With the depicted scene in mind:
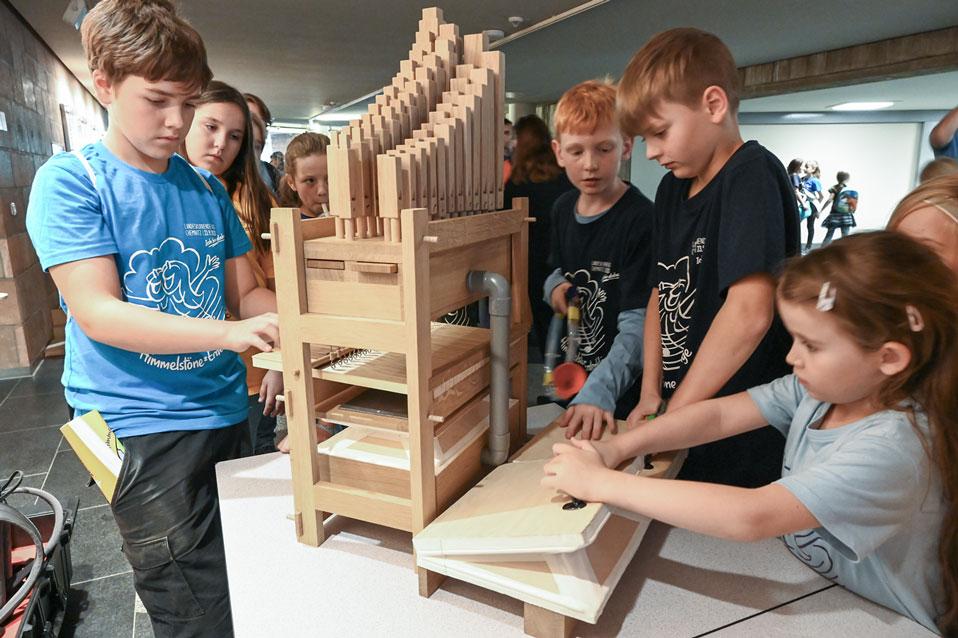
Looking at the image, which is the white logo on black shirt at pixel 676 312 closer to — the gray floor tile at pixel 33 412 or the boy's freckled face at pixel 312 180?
the boy's freckled face at pixel 312 180

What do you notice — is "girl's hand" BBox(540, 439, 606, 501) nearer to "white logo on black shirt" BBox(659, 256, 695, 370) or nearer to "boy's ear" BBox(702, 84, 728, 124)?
"white logo on black shirt" BBox(659, 256, 695, 370)

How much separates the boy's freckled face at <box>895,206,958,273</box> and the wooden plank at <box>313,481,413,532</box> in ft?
3.95

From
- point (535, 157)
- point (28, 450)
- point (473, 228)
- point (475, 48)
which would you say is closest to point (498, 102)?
point (475, 48)

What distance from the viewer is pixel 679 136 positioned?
140 cm

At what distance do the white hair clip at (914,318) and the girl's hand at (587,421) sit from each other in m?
0.63

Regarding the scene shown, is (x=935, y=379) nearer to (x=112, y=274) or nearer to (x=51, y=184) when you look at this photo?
(x=112, y=274)

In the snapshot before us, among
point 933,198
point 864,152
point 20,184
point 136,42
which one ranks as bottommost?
point 933,198

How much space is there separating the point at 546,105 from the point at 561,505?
14.7 metres

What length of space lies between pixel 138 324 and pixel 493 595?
2.88 feet

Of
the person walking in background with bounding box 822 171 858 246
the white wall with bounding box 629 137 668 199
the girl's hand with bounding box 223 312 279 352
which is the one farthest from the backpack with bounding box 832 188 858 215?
the girl's hand with bounding box 223 312 279 352

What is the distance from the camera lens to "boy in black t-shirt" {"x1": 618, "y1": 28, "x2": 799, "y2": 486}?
1324 millimetres

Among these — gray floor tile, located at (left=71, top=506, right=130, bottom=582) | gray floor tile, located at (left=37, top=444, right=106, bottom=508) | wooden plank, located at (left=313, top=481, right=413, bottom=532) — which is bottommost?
gray floor tile, located at (left=71, top=506, right=130, bottom=582)

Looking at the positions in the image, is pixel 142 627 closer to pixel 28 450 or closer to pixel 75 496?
pixel 75 496

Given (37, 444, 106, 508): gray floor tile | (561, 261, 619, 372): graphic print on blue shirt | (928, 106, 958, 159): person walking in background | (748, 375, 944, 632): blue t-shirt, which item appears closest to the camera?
(748, 375, 944, 632): blue t-shirt
